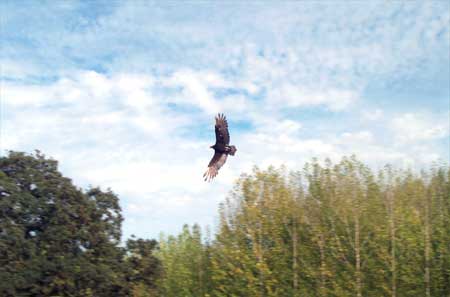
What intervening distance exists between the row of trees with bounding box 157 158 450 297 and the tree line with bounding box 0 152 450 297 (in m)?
0.06

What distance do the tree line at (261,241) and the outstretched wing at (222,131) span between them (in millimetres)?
12334

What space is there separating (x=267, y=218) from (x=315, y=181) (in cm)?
320

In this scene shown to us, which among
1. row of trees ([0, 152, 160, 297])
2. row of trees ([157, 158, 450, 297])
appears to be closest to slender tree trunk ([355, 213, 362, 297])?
row of trees ([157, 158, 450, 297])

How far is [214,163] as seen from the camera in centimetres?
1658

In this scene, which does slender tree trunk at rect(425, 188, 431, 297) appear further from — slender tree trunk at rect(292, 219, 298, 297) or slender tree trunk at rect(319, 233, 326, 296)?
slender tree trunk at rect(292, 219, 298, 297)

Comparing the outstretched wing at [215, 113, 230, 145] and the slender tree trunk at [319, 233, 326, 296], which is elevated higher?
the outstretched wing at [215, 113, 230, 145]

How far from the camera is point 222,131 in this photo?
16750 millimetres

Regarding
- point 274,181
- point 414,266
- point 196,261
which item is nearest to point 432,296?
point 414,266

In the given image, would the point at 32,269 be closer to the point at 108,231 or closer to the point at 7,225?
the point at 7,225

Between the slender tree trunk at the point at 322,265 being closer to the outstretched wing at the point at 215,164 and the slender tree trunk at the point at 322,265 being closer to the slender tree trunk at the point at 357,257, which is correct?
the slender tree trunk at the point at 357,257

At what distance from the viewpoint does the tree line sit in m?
26.5

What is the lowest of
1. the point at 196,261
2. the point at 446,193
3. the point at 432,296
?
the point at 432,296

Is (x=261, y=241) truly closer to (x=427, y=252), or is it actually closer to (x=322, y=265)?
(x=322, y=265)

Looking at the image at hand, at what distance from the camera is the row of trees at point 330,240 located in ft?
85.8
